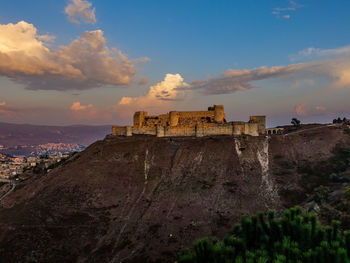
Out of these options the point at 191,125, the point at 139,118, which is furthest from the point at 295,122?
the point at 139,118

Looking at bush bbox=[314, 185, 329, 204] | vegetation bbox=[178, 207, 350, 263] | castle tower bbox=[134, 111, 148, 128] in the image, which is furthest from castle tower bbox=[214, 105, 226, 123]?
vegetation bbox=[178, 207, 350, 263]

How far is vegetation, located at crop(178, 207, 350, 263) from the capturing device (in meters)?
13.0

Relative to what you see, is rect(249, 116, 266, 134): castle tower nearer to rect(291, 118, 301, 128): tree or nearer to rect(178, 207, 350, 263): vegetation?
rect(291, 118, 301, 128): tree

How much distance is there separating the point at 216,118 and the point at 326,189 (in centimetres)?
4488

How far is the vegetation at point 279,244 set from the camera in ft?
42.8

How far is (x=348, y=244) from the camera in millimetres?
14500

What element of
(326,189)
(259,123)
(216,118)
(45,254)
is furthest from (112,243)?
(259,123)

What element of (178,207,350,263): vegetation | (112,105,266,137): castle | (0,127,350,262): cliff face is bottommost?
(0,127,350,262): cliff face

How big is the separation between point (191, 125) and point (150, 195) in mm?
36075

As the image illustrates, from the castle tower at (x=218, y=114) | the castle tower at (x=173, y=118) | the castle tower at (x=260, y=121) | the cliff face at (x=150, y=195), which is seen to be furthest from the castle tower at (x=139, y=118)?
the castle tower at (x=260, y=121)

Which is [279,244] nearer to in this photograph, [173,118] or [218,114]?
[218,114]

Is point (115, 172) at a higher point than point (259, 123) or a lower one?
lower

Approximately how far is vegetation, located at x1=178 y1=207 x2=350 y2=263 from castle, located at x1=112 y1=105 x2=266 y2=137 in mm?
67813

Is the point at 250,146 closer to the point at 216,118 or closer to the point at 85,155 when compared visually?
the point at 216,118
